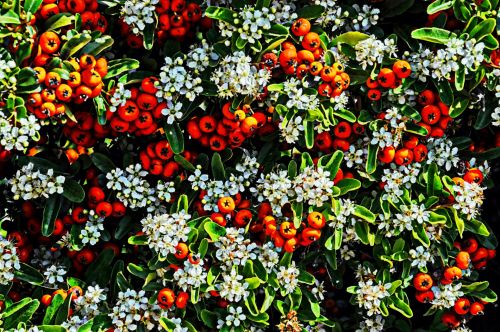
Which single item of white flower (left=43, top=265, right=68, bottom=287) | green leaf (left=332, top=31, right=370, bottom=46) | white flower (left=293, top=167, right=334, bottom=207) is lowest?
white flower (left=43, top=265, right=68, bottom=287)

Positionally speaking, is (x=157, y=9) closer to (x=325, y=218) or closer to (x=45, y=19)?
(x=45, y=19)

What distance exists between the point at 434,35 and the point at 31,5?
9.14 ft

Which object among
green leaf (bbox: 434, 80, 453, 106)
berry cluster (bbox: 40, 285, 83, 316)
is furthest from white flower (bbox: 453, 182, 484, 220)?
berry cluster (bbox: 40, 285, 83, 316)

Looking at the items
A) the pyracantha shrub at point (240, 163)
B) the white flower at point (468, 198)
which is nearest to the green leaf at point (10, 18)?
the pyracantha shrub at point (240, 163)

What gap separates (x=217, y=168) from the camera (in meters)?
5.31

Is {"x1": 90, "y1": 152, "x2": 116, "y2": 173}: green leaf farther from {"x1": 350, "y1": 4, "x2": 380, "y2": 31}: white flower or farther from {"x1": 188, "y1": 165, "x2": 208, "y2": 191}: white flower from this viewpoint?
{"x1": 350, "y1": 4, "x2": 380, "y2": 31}: white flower

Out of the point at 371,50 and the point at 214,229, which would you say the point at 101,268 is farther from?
the point at 371,50

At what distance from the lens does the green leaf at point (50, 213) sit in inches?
204

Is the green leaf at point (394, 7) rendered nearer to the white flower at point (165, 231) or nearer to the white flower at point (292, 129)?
the white flower at point (292, 129)

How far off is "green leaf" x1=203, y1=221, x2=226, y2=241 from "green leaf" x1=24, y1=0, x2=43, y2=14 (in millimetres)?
1856

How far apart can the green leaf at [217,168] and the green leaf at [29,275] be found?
1.46 meters

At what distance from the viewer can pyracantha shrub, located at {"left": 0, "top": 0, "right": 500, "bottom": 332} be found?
16.5ft

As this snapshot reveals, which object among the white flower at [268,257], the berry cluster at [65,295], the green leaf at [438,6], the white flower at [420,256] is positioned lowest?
the berry cluster at [65,295]

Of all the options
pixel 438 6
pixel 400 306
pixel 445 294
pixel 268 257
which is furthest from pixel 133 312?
pixel 438 6
